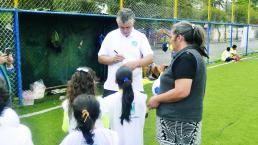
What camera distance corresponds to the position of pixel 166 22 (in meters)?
12.4

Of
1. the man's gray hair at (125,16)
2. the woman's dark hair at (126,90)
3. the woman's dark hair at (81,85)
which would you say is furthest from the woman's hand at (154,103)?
the man's gray hair at (125,16)

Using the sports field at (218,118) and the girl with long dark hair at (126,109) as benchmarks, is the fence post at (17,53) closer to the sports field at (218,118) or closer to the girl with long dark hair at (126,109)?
the sports field at (218,118)

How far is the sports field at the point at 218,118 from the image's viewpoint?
580 cm

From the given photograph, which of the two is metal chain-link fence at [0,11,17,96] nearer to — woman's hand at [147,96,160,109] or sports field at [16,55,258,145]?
sports field at [16,55,258,145]

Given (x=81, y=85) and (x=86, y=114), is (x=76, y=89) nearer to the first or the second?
(x=81, y=85)

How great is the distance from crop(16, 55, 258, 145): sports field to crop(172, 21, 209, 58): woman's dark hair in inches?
99.8

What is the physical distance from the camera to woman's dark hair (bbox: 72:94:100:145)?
8.99 ft

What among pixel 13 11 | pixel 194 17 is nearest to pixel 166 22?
pixel 194 17

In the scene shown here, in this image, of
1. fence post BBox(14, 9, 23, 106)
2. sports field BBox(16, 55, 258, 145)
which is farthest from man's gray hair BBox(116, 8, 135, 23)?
fence post BBox(14, 9, 23, 106)

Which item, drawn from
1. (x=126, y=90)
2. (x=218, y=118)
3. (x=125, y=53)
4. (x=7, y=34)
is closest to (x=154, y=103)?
(x=126, y=90)

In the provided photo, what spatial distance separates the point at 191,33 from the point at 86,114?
1187 mm

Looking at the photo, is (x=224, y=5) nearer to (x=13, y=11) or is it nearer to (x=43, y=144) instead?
(x=13, y=11)

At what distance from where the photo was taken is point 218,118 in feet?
23.1

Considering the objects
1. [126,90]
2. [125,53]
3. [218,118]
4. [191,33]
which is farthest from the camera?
[218,118]
